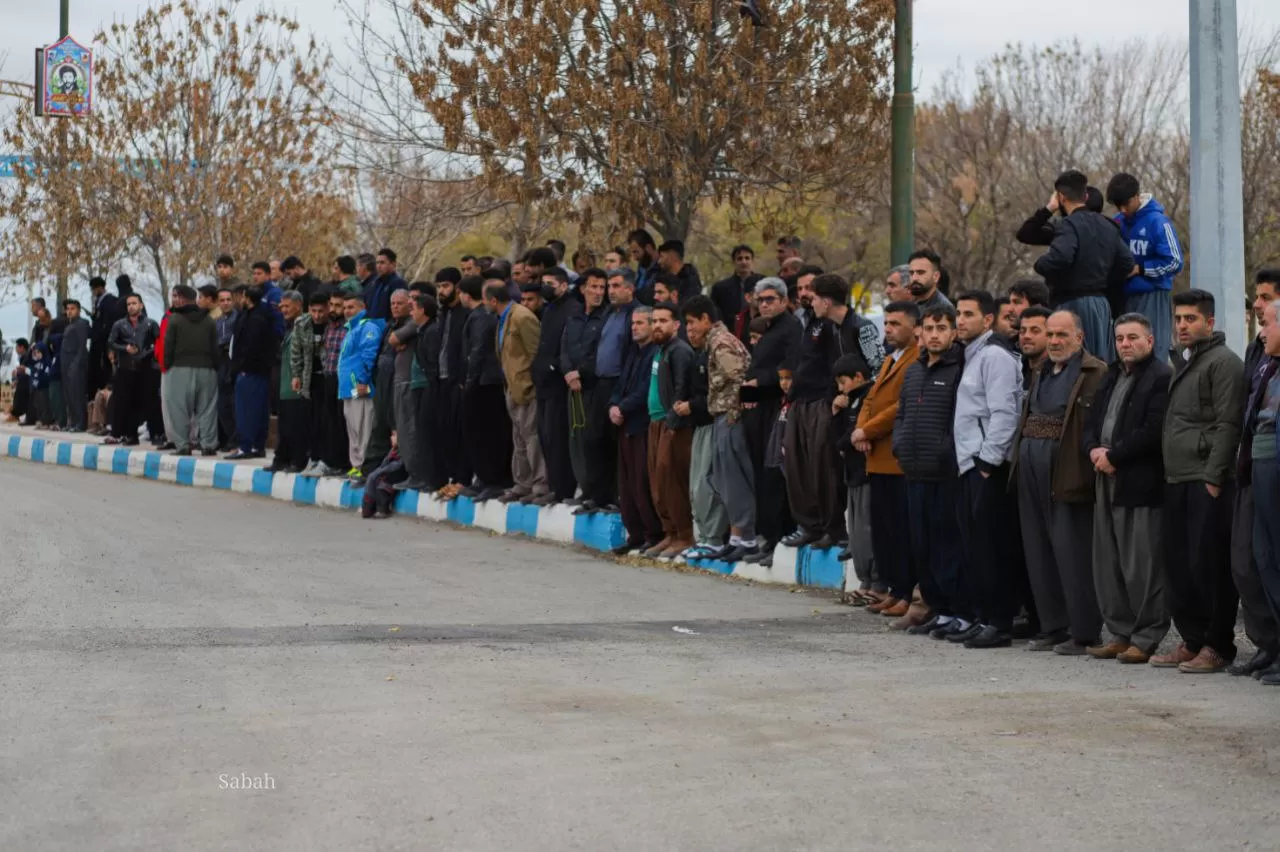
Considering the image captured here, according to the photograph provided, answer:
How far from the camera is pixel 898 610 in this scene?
1189 centimetres

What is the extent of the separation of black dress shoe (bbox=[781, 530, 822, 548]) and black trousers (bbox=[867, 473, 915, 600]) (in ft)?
4.54

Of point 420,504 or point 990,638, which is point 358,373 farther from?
point 990,638

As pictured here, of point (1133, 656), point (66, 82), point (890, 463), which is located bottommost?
point (1133, 656)

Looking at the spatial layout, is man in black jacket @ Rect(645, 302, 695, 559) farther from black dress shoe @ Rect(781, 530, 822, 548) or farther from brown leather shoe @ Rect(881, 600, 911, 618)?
brown leather shoe @ Rect(881, 600, 911, 618)

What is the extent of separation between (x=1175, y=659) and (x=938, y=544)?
67.8 inches

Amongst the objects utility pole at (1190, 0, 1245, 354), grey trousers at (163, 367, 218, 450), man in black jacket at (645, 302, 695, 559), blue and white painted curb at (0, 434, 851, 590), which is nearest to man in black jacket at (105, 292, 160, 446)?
blue and white painted curb at (0, 434, 851, 590)

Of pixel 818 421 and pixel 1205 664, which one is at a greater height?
pixel 818 421

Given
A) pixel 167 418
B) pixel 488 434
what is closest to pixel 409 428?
pixel 488 434

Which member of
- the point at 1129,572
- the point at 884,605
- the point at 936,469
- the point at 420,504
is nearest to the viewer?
the point at 1129,572

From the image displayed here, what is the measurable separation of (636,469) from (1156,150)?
30.0 m

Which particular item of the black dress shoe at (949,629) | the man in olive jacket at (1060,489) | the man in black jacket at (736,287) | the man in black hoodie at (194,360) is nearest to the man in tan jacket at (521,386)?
the man in black jacket at (736,287)

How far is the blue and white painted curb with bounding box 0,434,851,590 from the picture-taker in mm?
13586

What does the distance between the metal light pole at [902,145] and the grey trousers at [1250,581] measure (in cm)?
606

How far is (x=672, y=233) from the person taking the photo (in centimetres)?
2056
